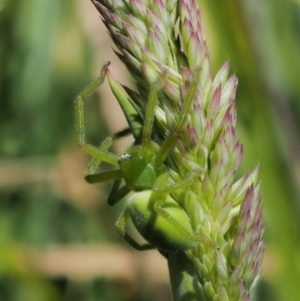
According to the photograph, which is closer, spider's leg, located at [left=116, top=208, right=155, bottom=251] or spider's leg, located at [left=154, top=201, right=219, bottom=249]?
spider's leg, located at [left=154, top=201, right=219, bottom=249]

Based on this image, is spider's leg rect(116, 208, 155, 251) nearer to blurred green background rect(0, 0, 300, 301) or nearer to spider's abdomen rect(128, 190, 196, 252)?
spider's abdomen rect(128, 190, 196, 252)

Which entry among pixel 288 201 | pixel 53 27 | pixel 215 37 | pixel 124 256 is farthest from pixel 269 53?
pixel 124 256

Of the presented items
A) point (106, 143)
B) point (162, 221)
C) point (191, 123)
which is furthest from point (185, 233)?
point (106, 143)

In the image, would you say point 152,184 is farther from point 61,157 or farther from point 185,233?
point 61,157

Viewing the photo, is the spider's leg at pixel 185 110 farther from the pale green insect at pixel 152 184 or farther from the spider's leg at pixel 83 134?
the spider's leg at pixel 83 134

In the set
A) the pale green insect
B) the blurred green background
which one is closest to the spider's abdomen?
the pale green insect

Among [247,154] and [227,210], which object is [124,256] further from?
[227,210]

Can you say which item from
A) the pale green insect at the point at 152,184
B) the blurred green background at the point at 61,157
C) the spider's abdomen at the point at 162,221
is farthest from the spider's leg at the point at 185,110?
the blurred green background at the point at 61,157
